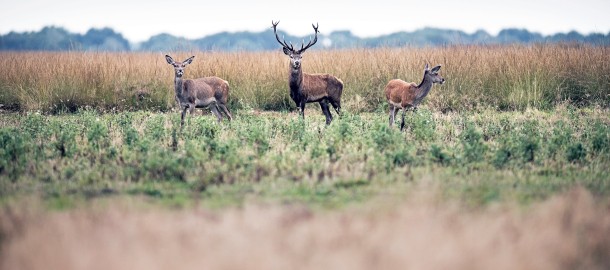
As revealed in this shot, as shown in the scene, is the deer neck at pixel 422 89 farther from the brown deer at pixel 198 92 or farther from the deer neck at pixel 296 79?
the brown deer at pixel 198 92

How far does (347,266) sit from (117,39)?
226 ft

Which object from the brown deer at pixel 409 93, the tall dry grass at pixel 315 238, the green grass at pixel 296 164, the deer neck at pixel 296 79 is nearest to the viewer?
the tall dry grass at pixel 315 238

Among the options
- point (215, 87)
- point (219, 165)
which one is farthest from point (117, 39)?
point (219, 165)

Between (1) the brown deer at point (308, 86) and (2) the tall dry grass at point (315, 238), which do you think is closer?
(2) the tall dry grass at point (315, 238)

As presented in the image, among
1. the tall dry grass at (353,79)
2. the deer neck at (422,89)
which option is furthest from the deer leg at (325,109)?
the deer neck at (422,89)

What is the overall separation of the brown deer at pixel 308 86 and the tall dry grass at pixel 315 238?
658 cm

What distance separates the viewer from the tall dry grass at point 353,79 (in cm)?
1428

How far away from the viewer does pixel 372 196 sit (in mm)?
6633

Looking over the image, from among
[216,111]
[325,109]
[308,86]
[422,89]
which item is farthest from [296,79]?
[422,89]

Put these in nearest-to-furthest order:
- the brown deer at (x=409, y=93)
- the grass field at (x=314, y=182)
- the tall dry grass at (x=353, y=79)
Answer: the grass field at (x=314, y=182) < the brown deer at (x=409, y=93) < the tall dry grass at (x=353, y=79)

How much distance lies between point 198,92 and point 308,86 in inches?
73.7

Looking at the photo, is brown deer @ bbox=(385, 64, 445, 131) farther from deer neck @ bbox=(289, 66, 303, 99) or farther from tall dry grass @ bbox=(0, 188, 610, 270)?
tall dry grass @ bbox=(0, 188, 610, 270)

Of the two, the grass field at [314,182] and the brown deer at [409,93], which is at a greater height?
the brown deer at [409,93]

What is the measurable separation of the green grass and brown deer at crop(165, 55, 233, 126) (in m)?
1.58
